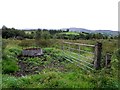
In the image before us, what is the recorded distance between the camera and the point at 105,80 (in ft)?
22.8

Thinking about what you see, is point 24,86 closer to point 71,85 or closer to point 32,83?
point 32,83

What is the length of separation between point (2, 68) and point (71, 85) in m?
4.03

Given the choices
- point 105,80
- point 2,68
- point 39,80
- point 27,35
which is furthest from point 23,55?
point 27,35

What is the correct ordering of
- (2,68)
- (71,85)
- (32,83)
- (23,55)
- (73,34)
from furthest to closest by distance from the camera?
(73,34)
(23,55)
(2,68)
(32,83)
(71,85)

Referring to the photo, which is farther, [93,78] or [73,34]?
[73,34]

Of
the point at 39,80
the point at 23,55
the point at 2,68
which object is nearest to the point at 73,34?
the point at 23,55

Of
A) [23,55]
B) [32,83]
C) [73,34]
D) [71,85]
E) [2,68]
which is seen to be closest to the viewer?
[71,85]

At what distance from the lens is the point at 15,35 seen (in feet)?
118

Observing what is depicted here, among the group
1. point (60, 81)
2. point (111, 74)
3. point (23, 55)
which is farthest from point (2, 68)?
point (23, 55)

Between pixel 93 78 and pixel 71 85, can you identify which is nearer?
pixel 71 85

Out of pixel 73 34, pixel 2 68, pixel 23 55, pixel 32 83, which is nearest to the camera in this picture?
pixel 32 83

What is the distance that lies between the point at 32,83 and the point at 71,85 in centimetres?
117

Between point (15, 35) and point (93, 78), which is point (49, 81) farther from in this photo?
point (15, 35)

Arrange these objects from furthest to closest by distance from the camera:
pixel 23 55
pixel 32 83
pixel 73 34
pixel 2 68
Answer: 1. pixel 73 34
2. pixel 23 55
3. pixel 2 68
4. pixel 32 83
